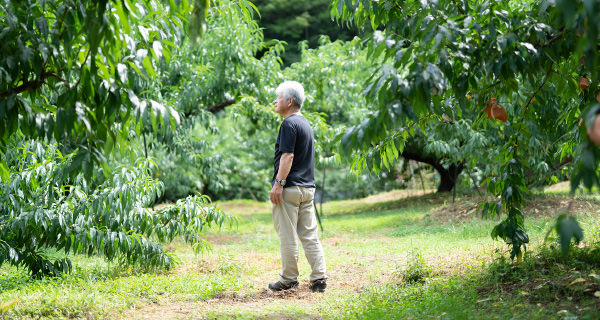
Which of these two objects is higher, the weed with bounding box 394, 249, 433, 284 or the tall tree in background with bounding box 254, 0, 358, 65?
the tall tree in background with bounding box 254, 0, 358, 65

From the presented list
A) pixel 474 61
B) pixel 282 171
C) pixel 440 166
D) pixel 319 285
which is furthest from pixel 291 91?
pixel 440 166

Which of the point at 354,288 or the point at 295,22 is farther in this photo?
the point at 295,22

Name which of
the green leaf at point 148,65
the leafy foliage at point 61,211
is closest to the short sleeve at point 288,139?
the leafy foliage at point 61,211

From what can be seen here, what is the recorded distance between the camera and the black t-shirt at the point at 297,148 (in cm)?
425

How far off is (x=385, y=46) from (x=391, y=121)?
1.62 ft

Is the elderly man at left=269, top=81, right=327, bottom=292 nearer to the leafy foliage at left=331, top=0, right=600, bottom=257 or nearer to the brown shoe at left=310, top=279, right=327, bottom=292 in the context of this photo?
the brown shoe at left=310, top=279, right=327, bottom=292

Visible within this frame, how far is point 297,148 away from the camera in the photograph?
14.3ft

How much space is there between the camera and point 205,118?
8359 millimetres

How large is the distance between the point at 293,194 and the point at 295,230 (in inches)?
11.7

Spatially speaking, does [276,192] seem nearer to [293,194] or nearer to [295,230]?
[293,194]

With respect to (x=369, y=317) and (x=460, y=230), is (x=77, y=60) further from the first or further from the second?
(x=460, y=230)

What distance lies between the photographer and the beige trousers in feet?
14.0

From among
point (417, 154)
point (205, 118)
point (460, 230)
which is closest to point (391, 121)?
point (460, 230)

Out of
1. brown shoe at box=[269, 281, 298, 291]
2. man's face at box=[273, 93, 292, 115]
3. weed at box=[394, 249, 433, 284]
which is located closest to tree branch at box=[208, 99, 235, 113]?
man's face at box=[273, 93, 292, 115]
